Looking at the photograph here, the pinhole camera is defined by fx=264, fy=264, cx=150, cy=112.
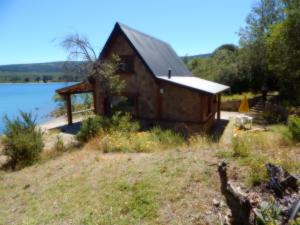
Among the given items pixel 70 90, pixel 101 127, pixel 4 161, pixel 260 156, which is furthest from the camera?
pixel 70 90

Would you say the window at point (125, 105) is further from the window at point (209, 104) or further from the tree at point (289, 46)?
the tree at point (289, 46)

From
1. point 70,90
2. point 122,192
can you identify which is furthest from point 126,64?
point 122,192

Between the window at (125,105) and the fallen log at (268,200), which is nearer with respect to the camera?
the fallen log at (268,200)

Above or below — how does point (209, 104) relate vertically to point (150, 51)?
below

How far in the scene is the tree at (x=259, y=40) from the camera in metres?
25.8

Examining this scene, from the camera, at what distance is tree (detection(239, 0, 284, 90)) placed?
25.8 metres

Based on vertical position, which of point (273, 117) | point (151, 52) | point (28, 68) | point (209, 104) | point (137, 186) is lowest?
point (273, 117)

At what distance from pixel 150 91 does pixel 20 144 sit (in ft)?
26.4

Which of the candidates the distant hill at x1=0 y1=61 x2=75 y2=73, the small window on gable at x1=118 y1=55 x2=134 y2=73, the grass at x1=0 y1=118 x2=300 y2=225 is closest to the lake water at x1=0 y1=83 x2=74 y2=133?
the small window on gable at x1=118 y1=55 x2=134 y2=73

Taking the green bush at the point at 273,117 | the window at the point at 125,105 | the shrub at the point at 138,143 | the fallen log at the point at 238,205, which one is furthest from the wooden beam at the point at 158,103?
the fallen log at the point at 238,205

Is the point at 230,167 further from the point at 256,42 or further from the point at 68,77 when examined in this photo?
the point at 256,42

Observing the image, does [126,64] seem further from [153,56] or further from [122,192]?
[122,192]

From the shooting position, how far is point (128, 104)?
16969 millimetres

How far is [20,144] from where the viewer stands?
8.80 meters
